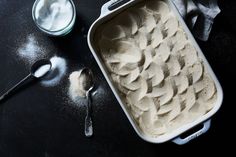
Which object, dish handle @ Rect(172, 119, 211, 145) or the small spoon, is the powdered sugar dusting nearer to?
the small spoon

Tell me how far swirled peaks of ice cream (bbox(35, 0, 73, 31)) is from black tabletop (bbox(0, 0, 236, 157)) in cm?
4

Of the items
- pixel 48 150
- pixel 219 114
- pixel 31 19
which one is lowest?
pixel 219 114

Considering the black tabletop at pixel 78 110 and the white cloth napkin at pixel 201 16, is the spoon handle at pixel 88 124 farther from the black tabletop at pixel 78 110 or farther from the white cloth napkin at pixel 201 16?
the white cloth napkin at pixel 201 16

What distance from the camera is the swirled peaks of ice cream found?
0.99 metres

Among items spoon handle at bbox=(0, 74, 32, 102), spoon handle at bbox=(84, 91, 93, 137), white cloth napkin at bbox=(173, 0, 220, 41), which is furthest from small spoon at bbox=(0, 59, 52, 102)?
white cloth napkin at bbox=(173, 0, 220, 41)

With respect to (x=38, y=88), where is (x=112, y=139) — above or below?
below

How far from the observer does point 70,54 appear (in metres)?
1.02

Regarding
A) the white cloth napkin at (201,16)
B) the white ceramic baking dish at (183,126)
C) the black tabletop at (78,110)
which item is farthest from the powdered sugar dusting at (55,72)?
the white cloth napkin at (201,16)

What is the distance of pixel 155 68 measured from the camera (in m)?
0.92

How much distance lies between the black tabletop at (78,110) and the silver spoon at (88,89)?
1cm

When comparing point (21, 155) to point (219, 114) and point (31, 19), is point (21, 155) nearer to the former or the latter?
point (31, 19)

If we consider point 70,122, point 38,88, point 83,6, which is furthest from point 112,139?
point 83,6


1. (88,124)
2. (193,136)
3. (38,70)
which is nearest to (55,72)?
(38,70)

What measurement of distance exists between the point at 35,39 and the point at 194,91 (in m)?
0.41
